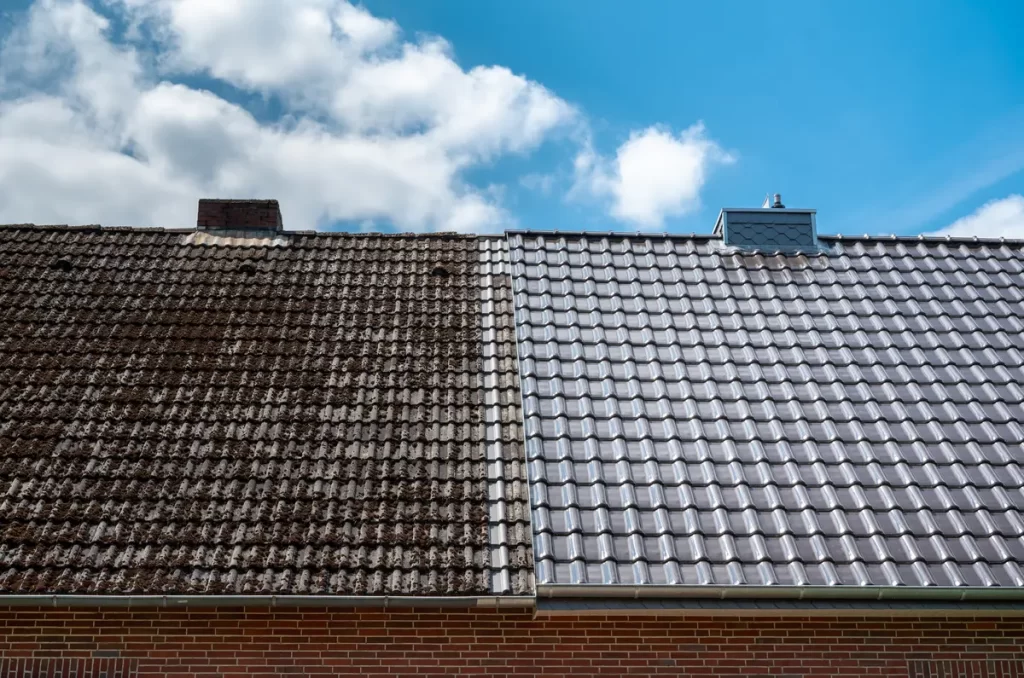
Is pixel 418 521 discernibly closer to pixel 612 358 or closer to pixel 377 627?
pixel 377 627

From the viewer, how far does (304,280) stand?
9.35 m

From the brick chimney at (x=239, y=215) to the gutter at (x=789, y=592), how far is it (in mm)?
6527

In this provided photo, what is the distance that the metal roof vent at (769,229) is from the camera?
389 inches

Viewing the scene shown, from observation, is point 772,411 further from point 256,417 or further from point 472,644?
point 256,417

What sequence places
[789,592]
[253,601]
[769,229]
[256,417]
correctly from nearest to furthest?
1. [253,601]
2. [789,592]
3. [256,417]
4. [769,229]

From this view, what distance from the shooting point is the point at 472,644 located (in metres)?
5.77

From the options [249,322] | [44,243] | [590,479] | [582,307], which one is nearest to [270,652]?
[590,479]

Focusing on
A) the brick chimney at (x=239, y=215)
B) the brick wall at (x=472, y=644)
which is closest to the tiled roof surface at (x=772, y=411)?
the brick wall at (x=472, y=644)

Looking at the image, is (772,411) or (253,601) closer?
(253,601)

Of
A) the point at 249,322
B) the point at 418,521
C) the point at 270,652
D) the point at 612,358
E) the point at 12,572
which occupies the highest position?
the point at 249,322

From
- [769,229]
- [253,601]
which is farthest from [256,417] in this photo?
[769,229]

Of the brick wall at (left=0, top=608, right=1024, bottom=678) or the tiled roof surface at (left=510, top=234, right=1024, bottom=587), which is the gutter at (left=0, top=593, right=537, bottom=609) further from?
the tiled roof surface at (left=510, top=234, right=1024, bottom=587)

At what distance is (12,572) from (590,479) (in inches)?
162

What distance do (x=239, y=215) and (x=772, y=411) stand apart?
22.4ft
